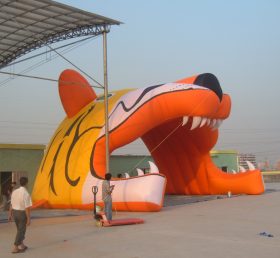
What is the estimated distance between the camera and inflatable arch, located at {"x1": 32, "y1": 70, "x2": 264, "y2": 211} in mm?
13789

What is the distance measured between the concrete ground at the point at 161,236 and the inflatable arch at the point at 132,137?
1189 mm

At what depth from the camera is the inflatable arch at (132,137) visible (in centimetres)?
1379

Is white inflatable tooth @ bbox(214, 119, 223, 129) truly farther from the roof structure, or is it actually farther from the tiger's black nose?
the roof structure

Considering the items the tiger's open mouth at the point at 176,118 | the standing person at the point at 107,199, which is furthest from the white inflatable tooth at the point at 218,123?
the standing person at the point at 107,199

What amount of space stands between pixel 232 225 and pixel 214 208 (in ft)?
13.3

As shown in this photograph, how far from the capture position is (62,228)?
1020 centimetres

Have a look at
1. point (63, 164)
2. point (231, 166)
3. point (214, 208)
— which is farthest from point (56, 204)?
point (231, 166)

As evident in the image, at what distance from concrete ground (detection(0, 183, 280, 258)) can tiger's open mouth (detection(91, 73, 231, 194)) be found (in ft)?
10.4

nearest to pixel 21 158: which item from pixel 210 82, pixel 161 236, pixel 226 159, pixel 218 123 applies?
pixel 218 123

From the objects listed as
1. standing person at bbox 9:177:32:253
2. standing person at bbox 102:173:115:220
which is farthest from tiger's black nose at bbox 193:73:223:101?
standing person at bbox 9:177:32:253

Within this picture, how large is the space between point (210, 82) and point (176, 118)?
178 centimetres

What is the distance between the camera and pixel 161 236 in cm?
863

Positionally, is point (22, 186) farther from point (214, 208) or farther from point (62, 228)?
point (214, 208)

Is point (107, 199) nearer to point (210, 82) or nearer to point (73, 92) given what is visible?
point (210, 82)
